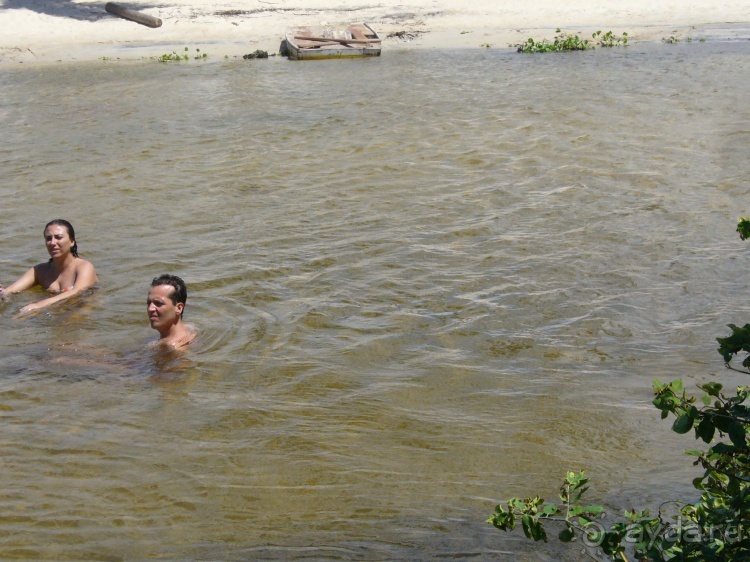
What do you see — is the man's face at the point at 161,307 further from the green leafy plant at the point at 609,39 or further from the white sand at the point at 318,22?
the green leafy plant at the point at 609,39

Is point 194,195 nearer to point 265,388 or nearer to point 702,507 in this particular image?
point 265,388

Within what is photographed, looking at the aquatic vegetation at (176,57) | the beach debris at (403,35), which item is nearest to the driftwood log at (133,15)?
the aquatic vegetation at (176,57)

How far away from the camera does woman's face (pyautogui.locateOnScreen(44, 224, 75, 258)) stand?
303 inches

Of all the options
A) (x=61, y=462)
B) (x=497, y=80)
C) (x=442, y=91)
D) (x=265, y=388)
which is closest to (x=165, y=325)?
(x=265, y=388)

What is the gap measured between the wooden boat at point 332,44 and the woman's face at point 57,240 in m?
13.3

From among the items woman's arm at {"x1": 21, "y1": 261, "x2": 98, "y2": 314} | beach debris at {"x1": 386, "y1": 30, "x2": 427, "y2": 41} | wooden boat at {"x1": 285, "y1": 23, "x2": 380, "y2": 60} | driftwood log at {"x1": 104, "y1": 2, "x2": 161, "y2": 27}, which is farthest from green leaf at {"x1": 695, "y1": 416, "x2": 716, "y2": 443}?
driftwood log at {"x1": 104, "y1": 2, "x2": 161, "y2": 27}

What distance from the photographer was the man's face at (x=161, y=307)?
652 cm

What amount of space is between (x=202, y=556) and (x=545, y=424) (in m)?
2.25

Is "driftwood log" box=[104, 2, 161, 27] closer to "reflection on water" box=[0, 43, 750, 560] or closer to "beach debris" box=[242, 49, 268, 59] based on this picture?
"beach debris" box=[242, 49, 268, 59]

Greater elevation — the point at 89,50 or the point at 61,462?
the point at 89,50

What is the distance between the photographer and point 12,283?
326 inches

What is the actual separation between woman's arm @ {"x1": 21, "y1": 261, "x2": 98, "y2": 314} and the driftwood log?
17.2 m

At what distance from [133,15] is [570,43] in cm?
1164

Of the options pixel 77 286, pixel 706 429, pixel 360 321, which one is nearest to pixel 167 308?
pixel 360 321
